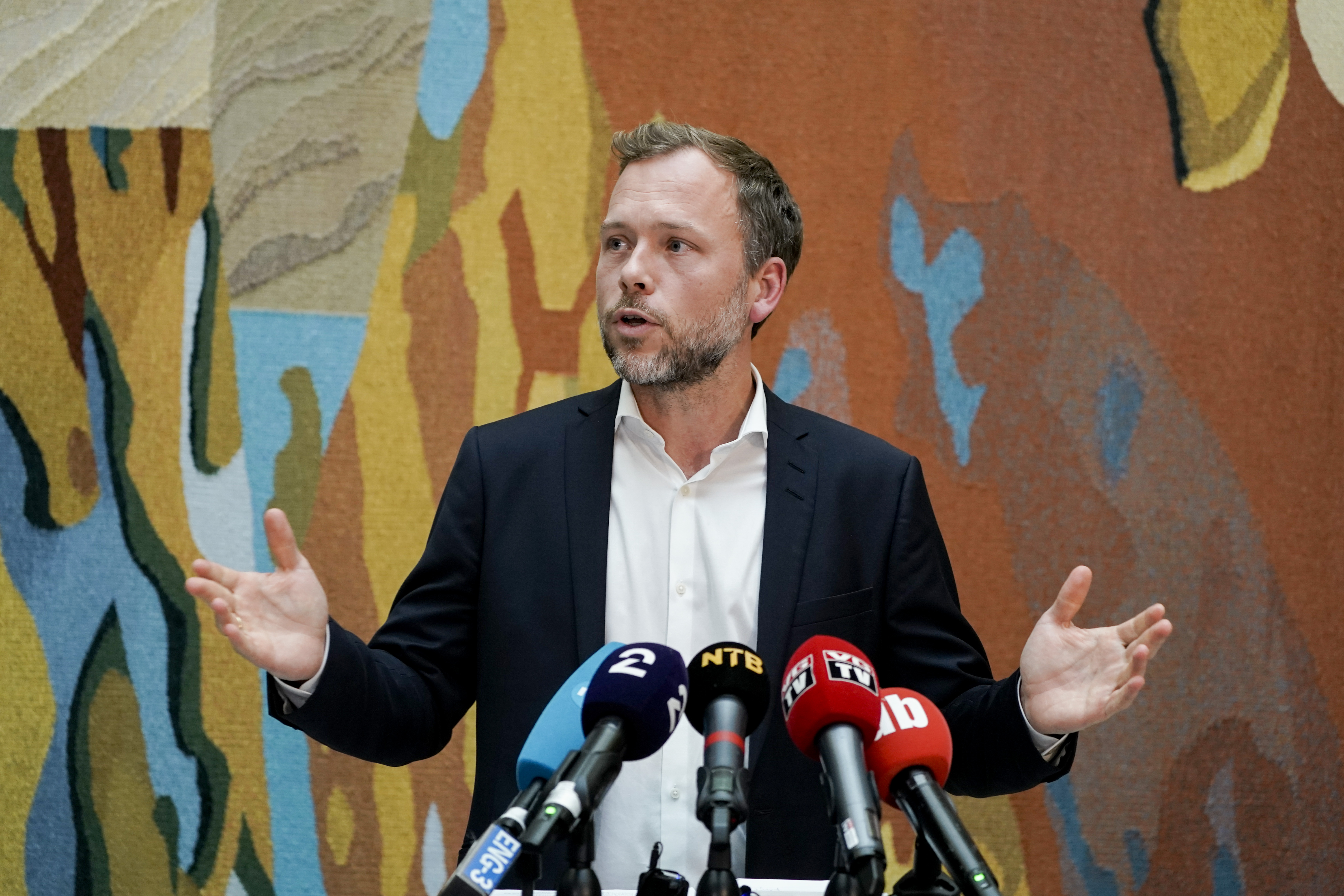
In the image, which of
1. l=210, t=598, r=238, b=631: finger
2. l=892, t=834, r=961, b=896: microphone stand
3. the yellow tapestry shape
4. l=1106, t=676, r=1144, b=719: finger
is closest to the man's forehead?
l=210, t=598, r=238, b=631: finger

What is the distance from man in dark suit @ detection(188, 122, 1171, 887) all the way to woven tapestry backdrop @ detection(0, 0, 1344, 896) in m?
0.79

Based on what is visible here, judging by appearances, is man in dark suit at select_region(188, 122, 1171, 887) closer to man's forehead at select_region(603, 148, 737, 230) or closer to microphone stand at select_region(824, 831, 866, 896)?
man's forehead at select_region(603, 148, 737, 230)

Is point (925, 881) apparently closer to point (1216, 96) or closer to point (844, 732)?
point (844, 732)

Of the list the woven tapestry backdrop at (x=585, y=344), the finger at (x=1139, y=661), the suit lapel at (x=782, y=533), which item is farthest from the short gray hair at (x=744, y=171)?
the finger at (x=1139, y=661)

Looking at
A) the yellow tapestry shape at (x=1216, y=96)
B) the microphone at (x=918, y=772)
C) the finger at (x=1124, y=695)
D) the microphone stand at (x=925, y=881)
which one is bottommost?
the microphone stand at (x=925, y=881)

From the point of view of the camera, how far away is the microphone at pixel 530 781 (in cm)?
92

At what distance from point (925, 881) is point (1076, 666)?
1.53ft

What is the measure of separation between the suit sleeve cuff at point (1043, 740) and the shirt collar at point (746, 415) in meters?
0.61

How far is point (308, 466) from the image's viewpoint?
8.77 feet

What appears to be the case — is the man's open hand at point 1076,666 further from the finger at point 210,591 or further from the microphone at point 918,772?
the finger at point 210,591

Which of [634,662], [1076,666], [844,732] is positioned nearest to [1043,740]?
[1076,666]

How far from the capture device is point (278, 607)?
1448mm

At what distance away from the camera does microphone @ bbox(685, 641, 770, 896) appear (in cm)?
97

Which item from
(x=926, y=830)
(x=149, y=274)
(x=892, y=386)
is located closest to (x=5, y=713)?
(x=149, y=274)
